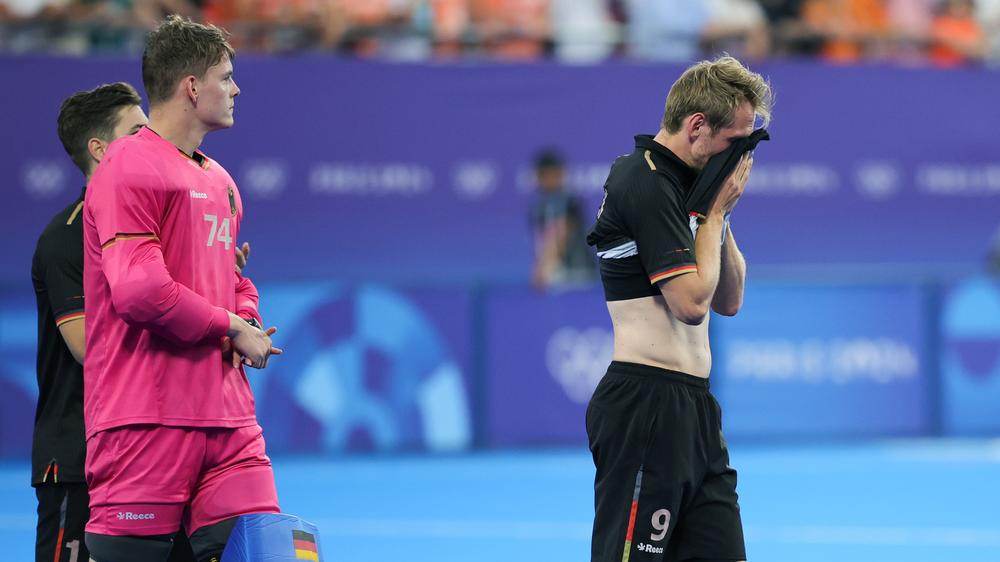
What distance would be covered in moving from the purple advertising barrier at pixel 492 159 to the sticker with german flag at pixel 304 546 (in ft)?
29.0

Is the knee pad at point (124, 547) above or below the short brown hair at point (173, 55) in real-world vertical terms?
below

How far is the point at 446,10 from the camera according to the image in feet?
46.2

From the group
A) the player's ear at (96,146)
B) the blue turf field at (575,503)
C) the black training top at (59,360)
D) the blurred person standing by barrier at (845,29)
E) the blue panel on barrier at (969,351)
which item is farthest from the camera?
the blurred person standing by barrier at (845,29)

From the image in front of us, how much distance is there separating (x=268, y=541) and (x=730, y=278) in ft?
5.49

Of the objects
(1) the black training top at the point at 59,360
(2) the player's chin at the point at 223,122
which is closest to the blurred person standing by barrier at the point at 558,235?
(1) the black training top at the point at 59,360

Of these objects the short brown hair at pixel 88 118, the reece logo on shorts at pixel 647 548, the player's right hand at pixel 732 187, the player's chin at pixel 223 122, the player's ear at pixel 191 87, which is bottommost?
the reece logo on shorts at pixel 647 548

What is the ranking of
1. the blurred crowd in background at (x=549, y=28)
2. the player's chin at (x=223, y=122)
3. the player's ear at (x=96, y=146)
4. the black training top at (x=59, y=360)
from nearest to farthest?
the player's chin at (x=223, y=122) → the black training top at (x=59, y=360) → the player's ear at (x=96, y=146) → the blurred crowd in background at (x=549, y=28)

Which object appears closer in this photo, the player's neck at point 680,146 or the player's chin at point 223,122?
the player's chin at point 223,122

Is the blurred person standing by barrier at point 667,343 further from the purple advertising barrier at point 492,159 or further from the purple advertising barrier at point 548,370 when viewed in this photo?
the purple advertising barrier at point 492,159

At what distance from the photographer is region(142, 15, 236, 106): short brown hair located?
3838 millimetres

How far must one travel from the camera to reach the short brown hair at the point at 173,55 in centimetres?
384

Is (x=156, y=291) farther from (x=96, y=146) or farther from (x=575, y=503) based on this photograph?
(x=575, y=503)

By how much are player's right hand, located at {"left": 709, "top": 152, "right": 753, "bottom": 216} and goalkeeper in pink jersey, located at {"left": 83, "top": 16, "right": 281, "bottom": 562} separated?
1.42 meters

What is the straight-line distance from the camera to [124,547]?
3713mm
